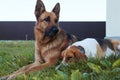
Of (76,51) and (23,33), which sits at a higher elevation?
(76,51)

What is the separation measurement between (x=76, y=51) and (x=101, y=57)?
0.43 m

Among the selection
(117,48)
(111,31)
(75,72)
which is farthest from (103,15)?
(75,72)

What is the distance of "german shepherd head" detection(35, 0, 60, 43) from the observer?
290 inches

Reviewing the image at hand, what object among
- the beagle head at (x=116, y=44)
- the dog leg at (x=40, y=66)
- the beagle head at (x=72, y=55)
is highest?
the beagle head at (x=72, y=55)

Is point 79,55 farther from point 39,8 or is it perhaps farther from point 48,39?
point 39,8

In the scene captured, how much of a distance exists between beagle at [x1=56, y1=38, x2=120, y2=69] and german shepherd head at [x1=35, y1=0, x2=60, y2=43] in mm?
336

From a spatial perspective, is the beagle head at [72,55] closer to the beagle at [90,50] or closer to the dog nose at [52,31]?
the beagle at [90,50]

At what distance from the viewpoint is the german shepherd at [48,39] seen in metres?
7.35

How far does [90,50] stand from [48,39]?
0.65 metres

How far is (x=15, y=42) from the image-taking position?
1227cm

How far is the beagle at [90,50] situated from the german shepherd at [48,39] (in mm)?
206

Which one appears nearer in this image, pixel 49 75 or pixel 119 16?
pixel 49 75

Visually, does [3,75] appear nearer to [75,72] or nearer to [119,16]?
[75,72]

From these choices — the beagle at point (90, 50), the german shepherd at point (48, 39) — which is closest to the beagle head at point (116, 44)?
the beagle at point (90, 50)
